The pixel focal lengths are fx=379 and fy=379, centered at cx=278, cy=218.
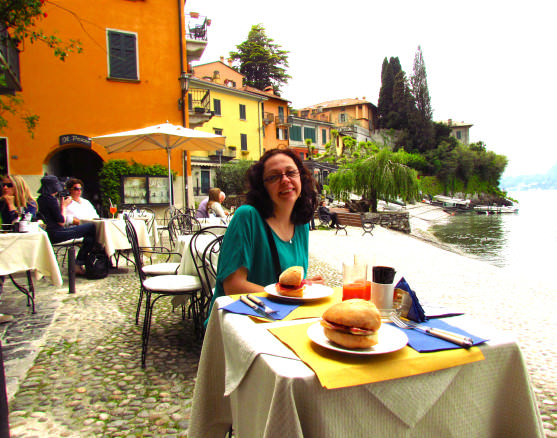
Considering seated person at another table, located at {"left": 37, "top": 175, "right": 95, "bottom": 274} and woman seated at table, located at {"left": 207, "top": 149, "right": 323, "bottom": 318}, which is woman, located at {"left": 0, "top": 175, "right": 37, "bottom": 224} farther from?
woman seated at table, located at {"left": 207, "top": 149, "right": 323, "bottom": 318}

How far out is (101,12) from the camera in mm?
13492

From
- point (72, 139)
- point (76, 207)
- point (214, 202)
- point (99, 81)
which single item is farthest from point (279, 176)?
point (99, 81)

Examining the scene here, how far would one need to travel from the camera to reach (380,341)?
3.60ft

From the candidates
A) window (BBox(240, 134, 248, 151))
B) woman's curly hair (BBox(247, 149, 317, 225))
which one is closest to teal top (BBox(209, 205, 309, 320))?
woman's curly hair (BBox(247, 149, 317, 225))

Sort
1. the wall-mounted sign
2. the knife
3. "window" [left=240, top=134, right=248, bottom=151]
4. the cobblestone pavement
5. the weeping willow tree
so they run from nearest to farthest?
the knife
the cobblestone pavement
the wall-mounted sign
the weeping willow tree
"window" [left=240, top=134, right=248, bottom=151]

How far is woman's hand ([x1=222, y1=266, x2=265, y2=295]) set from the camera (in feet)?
6.12

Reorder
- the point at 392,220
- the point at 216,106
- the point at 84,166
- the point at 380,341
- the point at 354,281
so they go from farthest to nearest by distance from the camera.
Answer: the point at 216,106
the point at 392,220
the point at 84,166
the point at 354,281
the point at 380,341

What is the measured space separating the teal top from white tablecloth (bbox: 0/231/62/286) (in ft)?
8.93

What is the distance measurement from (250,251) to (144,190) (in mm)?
12715

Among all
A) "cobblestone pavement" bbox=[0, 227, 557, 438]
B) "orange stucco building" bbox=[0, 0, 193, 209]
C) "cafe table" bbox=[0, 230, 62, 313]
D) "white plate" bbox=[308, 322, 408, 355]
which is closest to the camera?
"white plate" bbox=[308, 322, 408, 355]

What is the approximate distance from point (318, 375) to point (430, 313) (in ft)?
2.27

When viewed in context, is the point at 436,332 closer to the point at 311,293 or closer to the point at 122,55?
the point at 311,293

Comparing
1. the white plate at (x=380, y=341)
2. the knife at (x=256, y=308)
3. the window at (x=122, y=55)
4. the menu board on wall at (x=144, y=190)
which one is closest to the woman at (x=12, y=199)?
the knife at (x=256, y=308)

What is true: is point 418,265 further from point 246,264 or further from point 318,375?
point 318,375
